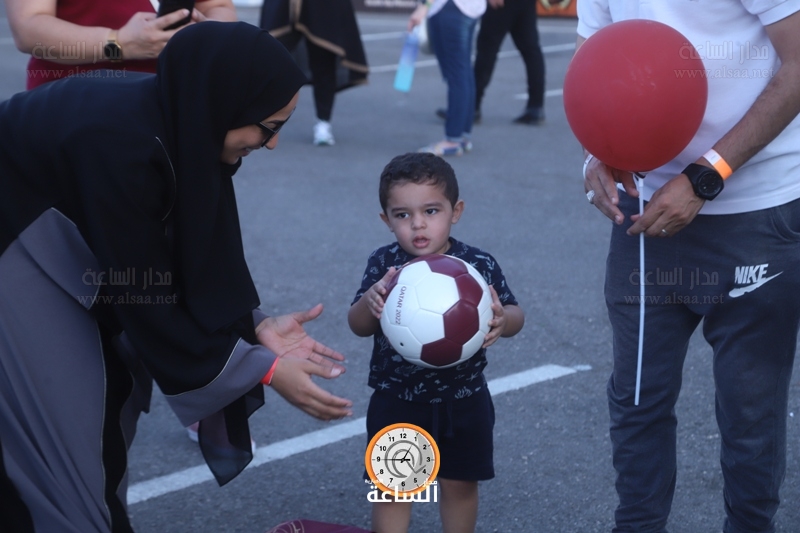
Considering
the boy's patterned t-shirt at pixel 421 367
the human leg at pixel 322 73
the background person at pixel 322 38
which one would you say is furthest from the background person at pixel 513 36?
the boy's patterned t-shirt at pixel 421 367

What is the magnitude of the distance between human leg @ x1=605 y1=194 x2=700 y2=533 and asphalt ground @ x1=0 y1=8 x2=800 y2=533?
0.45 metres

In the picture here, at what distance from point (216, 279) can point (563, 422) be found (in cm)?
199

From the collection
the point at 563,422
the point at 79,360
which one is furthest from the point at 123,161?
the point at 563,422

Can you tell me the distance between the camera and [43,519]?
2.46 m

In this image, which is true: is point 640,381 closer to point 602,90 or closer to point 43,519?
point 602,90

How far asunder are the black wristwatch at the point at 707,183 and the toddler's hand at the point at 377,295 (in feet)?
2.73

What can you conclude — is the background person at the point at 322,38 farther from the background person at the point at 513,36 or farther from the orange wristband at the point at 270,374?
the orange wristband at the point at 270,374

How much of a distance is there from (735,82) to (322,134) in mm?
6910

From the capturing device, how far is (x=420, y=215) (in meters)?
2.88

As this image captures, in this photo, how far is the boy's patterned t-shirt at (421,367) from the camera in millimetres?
2883

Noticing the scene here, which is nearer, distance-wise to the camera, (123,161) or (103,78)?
(123,161)

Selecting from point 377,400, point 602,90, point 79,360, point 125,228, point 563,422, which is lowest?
point 563,422

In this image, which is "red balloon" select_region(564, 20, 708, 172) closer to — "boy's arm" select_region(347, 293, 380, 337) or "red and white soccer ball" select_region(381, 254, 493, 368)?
"red and white soccer ball" select_region(381, 254, 493, 368)

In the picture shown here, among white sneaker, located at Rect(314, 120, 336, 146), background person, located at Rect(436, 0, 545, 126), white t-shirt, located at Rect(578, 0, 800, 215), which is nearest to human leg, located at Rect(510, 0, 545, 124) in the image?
background person, located at Rect(436, 0, 545, 126)
